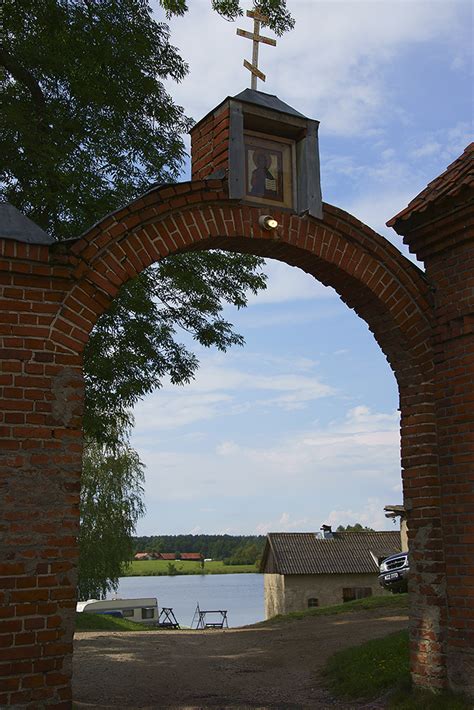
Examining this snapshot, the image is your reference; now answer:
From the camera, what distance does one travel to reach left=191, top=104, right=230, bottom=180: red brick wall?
643 centimetres

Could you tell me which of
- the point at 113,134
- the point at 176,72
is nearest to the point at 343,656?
the point at 113,134

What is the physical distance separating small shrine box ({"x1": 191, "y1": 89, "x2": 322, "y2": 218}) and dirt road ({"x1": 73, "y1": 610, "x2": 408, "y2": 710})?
14.7ft

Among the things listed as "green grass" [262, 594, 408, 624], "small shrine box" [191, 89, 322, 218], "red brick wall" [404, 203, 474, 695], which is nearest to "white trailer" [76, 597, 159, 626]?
"green grass" [262, 594, 408, 624]

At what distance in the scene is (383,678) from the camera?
23.4 feet

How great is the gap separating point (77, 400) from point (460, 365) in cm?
340

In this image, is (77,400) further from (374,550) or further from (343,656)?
(374,550)

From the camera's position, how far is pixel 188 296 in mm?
11320

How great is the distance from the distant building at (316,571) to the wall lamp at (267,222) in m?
26.6

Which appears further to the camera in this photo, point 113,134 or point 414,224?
point 113,134

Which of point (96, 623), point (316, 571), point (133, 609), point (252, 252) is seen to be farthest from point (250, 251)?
point (133, 609)

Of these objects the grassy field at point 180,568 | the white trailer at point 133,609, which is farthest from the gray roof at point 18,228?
the grassy field at point 180,568

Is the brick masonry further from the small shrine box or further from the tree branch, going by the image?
the tree branch

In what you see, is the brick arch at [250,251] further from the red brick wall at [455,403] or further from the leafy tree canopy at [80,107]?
the leafy tree canopy at [80,107]

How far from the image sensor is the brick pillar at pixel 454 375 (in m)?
6.12
